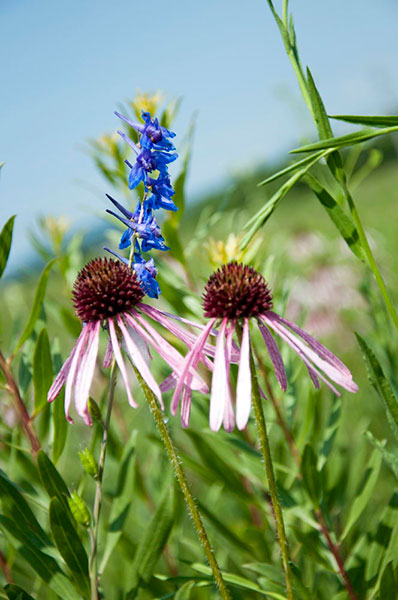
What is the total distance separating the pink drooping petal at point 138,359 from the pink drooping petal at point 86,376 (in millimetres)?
22

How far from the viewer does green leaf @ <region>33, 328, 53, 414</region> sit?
0.62 m

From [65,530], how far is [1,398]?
49cm

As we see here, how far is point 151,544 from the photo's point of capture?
639mm

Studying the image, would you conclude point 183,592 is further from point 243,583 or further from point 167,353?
point 167,353

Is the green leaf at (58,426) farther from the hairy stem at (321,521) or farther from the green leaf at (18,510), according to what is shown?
the hairy stem at (321,521)

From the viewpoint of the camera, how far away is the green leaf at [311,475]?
686mm

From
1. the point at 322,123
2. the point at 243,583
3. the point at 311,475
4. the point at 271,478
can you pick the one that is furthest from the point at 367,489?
the point at 322,123

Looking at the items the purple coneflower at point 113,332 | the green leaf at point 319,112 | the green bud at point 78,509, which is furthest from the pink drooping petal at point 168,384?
the green leaf at point 319,112

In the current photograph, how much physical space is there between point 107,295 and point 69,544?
234 millimetres

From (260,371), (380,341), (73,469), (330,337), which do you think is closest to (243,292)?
(260,371)

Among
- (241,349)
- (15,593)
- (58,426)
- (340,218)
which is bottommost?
(15,593)

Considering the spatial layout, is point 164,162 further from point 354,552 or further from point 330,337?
point 330,337

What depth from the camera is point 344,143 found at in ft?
1.47

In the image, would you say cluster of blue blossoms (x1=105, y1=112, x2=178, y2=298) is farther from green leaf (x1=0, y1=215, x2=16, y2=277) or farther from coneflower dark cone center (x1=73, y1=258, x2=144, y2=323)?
green leaf (x1=0, y1=215, x2=16, y2=277)
